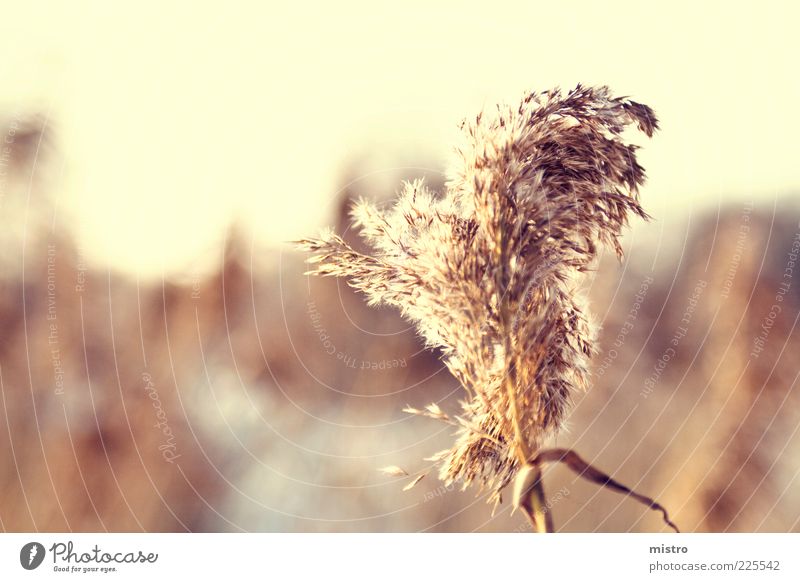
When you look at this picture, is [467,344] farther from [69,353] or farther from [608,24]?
[69,353]

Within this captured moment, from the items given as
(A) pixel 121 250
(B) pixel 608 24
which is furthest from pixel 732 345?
(A) pixel 121 250

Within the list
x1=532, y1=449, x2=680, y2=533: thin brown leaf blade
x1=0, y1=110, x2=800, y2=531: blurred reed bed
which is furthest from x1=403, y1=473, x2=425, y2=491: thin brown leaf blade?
x1=532, y1=449, x2=680, y2=533: thin brown leaf blade

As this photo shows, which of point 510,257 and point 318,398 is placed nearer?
point 510,257

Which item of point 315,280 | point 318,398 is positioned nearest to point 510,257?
point 315,280

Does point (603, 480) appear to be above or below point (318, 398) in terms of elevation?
below

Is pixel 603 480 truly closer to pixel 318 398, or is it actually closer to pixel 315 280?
pixel 318 398
